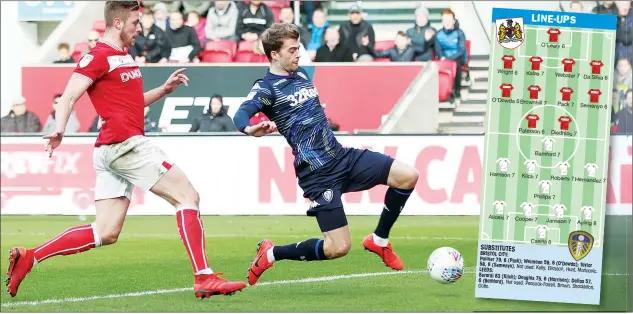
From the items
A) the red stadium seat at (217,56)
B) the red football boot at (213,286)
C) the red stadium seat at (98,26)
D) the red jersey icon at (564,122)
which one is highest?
the red stadium seat at (98,26)

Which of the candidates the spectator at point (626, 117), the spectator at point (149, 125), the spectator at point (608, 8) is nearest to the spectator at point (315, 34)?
the spectator at point (149, 125)

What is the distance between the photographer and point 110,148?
7.89m

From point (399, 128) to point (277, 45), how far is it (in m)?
9.41

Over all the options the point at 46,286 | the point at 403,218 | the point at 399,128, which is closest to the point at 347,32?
the point at 399,128

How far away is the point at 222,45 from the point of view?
1936 centimetres

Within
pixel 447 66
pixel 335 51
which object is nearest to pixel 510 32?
pixel 335 51

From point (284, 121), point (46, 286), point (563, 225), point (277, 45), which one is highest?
point (277, 45)

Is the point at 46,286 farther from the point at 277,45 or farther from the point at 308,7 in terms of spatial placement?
the point at 308,7

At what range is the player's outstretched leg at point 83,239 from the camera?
802 cm

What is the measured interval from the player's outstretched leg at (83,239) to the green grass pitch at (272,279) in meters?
0.30

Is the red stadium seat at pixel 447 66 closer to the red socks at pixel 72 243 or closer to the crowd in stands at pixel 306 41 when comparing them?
the crowd in stands at pixel 306 41

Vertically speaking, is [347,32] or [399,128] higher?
[347,32]

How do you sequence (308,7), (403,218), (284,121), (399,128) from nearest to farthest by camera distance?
(284,121), (403,218), (399,128), (308,7)

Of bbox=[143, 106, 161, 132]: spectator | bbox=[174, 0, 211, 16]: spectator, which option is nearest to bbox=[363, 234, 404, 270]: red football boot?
bbox=[143, 106, 161, 132]: spectator
